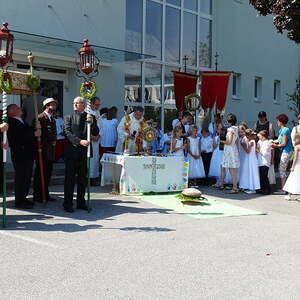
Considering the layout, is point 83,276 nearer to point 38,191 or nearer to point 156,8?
point 38,191

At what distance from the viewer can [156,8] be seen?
1775 cm

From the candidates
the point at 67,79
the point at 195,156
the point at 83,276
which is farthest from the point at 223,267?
the point at 67,79

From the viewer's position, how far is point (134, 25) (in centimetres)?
1672

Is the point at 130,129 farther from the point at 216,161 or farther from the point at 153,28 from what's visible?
the point at 153,28

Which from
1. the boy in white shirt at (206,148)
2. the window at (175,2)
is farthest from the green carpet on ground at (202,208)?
the window at (175,2)

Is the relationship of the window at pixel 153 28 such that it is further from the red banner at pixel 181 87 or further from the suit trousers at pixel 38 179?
the suit trousers at pixel 38 179

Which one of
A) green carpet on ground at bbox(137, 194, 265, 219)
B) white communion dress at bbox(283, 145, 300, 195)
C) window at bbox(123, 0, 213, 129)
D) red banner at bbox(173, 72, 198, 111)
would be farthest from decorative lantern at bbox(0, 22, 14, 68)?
red banner at bbox(173, 72, 198, 111)

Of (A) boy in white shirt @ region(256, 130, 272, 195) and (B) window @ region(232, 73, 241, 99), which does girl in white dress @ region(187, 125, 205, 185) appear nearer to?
(A) boy in white shirt @ region(256, 130, 272, 195)

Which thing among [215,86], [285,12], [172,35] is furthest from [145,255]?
[172,35]

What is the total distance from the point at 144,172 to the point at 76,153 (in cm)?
231

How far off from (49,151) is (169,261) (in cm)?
419

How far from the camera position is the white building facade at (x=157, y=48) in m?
13.5

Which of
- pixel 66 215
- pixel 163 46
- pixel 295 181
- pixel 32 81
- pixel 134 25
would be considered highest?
pixel 134 25

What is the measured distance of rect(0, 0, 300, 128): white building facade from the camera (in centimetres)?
1349
